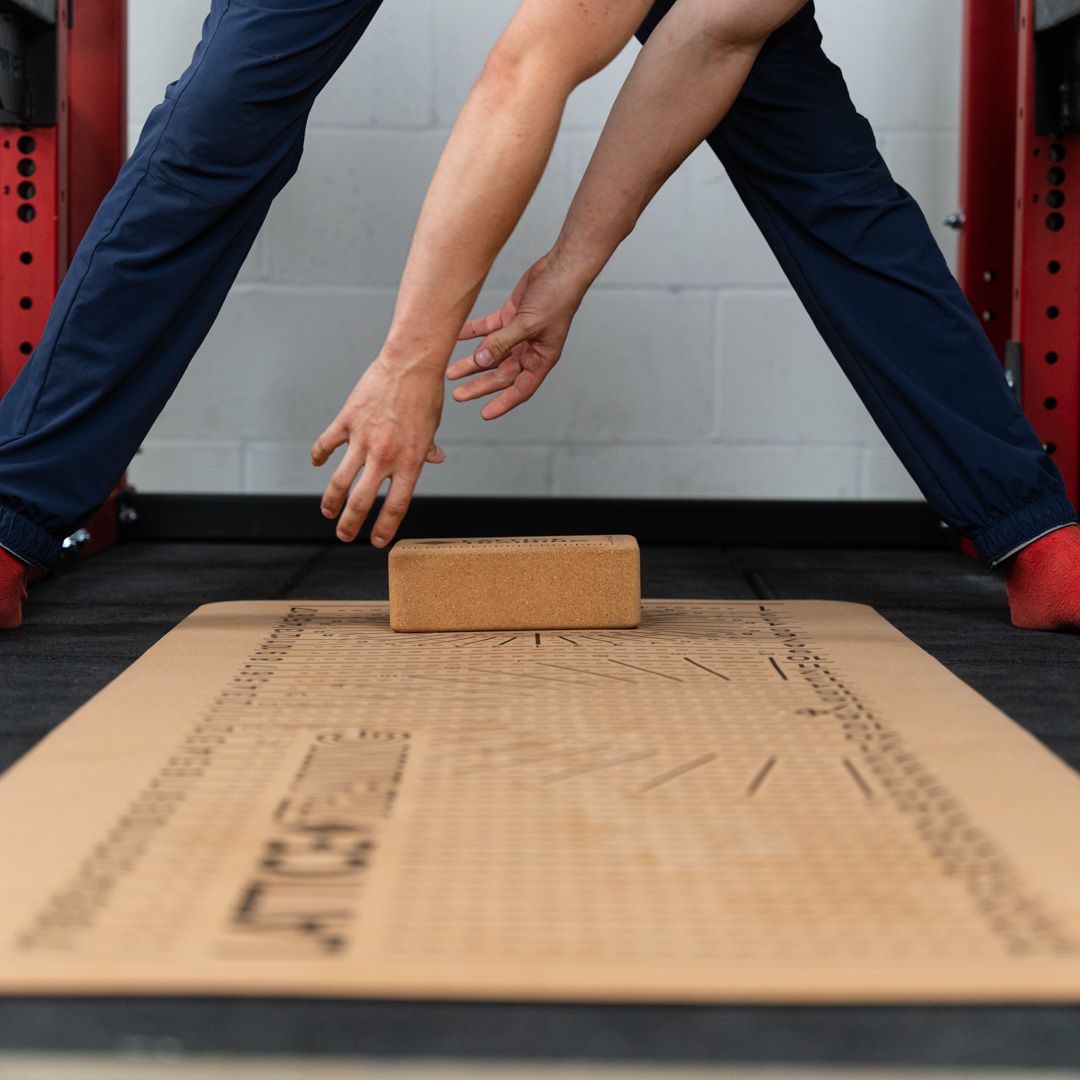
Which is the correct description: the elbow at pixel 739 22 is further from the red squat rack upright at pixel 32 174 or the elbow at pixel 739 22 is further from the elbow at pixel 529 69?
the red squat rack upright at pixel 32 174

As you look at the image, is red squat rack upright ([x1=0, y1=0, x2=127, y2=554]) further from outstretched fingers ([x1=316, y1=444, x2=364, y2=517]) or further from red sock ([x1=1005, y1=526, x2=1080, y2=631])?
red sock ([x1=1005, y1=526, x2=1080, y2=631])

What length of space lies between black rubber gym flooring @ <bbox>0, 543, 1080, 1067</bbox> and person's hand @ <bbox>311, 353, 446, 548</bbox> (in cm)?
23

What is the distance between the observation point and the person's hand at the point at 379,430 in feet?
2.98

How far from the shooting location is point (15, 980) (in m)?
0.41

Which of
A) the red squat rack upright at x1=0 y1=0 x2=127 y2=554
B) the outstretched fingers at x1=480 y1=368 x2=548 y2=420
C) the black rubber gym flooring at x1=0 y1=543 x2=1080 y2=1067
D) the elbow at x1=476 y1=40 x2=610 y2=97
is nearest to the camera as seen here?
the black rubber gym flooring at x1=0 y1=543 x2=1080 y2=1067

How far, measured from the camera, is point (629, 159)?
1.10 metres

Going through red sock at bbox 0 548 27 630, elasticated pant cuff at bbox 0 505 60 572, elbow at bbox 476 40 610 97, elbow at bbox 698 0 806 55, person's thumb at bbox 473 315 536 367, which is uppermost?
elbow at bbox 698 0 806 55

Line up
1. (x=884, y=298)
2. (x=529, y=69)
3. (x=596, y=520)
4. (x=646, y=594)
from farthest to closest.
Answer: (x=596, y=520), (x=646, y=594), (x=884, y=298), (x=529, y=69)

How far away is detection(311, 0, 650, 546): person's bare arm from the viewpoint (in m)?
0.87

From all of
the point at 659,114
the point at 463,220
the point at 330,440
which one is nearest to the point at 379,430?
the point at 330,440

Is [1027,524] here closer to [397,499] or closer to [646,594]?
[646,594]

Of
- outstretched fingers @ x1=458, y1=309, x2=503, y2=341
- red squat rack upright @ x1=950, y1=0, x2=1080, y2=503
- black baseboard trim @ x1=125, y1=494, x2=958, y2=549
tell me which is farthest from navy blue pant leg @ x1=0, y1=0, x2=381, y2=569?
red squat rack upright @ x1=950, y1=0, x2=1080, y2=503

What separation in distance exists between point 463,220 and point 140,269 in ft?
1.09

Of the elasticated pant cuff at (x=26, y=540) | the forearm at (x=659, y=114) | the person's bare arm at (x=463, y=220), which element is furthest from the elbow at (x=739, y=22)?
the elasticated pant cuff at (x=26, y=540)
